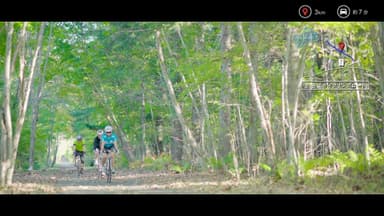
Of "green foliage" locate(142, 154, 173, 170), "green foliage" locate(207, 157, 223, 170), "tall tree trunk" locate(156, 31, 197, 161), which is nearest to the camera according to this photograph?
"green foliage" locate(207, 157, 223, 170)

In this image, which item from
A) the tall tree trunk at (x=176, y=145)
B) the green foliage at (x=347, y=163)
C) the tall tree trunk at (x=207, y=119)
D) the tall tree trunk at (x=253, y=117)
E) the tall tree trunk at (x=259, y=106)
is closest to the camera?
the green foliage at (x=347, y=163)

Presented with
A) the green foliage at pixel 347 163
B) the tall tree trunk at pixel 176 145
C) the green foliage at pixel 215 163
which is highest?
the tall tree trunk at pixel 176 145

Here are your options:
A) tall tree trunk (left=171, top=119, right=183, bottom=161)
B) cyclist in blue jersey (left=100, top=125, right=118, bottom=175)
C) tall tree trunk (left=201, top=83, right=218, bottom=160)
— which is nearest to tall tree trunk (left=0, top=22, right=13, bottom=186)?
cyclist in blue jersey (left=100, top=125, right=118, bottom=175)

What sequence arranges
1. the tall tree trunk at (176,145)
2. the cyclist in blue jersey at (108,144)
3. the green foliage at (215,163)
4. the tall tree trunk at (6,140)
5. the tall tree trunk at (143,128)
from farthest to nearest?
the tall tree trunk at (143,128)
the tall tree trunk at (176,145)
the green foliage at (215,163)
the cyclist in blue jersey at (108,144)
the tall tree trunk at (6,140)

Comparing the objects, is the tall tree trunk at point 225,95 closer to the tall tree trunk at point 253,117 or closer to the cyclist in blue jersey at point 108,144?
the tall tree trunk at point 253,117

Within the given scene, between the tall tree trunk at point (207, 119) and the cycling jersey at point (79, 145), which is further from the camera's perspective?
the cycling jersey at point (79, 145)

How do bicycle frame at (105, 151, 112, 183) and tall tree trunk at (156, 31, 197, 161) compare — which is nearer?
bicycle frame at (105, 151, 112, 183)

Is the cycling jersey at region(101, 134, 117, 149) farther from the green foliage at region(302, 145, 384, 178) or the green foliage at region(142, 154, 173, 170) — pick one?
the green foliage at region(142, 154, 173, 170)

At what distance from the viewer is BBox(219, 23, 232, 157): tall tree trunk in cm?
1354

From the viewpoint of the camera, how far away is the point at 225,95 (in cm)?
1424

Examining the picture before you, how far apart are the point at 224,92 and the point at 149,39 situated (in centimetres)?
501

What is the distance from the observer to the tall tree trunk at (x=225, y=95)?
13.5m

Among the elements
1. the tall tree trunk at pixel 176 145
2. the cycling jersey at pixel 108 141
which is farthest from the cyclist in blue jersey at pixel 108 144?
the tall tree trunk at pixel 176 145
